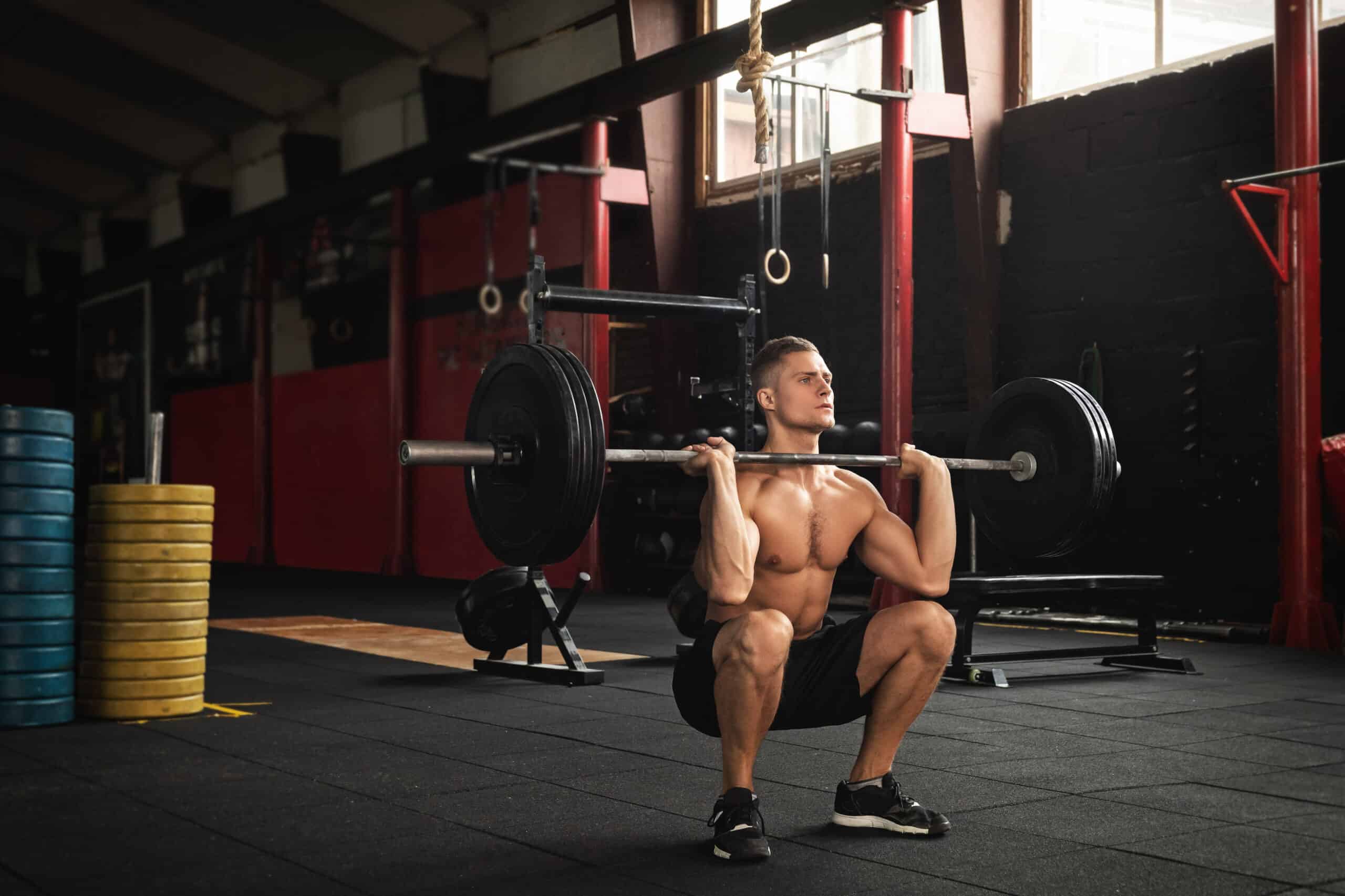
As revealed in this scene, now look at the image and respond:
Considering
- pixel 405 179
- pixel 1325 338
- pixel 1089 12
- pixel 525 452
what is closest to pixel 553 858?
pixel 525 452

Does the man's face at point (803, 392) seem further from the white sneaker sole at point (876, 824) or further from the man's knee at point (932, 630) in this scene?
the white sneaker sole at point (876, 824)

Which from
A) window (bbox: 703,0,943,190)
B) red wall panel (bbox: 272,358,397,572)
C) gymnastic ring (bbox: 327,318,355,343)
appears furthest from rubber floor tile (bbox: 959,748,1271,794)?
gymnastic ring (bbox: 327,318,355,343)

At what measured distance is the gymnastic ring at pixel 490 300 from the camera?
→ 8.09 metres

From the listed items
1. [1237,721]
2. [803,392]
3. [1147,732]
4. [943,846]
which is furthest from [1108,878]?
[1237,721]

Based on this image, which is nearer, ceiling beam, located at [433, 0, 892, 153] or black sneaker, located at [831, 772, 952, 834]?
black sneaker, located at [831, 772, 952, 834]

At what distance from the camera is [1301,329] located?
5.17 metres

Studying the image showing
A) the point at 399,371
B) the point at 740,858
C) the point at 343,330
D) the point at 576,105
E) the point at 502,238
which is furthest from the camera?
the point at 343,330

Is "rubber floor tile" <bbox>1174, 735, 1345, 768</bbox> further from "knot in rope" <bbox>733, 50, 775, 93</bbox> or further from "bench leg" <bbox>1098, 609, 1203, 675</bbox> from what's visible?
"knot in rope" <bbox>733, 50, 775, 93</bbox>

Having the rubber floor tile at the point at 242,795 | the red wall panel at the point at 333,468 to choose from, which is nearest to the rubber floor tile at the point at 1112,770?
the rubber floor tile at the point at 242,795

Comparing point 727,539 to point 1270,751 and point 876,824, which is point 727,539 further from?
point 1270,751

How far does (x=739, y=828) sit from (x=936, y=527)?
24.4 inches

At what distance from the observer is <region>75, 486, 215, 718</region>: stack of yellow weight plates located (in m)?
3.70

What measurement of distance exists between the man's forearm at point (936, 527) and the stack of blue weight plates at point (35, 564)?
2250mm

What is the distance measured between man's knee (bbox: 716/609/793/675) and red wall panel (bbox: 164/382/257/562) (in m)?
10.4
